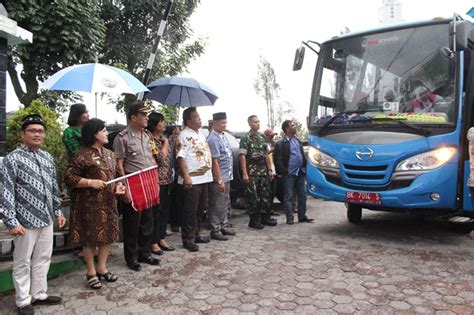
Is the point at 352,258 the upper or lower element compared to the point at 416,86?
lower

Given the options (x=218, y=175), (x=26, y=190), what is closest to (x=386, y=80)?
(x=218, y=175)

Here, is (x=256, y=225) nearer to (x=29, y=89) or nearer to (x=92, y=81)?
(x=92, y=81)

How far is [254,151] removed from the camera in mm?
6047

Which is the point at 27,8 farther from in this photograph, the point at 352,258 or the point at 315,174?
the point at 352,258

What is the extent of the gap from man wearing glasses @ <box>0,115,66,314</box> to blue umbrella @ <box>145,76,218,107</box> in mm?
2730

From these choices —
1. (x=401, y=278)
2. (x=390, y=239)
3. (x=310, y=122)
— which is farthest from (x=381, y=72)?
(x=401, y=278)

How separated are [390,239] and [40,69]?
28.4 ft

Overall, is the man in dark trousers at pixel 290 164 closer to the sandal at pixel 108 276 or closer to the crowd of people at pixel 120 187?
the crowd of people at pixel 120 187

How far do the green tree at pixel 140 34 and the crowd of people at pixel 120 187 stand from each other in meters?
10.1

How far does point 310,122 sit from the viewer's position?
5.93 meters

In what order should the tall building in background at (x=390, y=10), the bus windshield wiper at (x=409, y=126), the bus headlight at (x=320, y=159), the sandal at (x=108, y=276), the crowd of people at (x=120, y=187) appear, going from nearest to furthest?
1. the crowd of people at (x=120, y=187)
2. the sandal at (x=108, y=276)
3. the bus windshield wiper at (x=409, y=126)
4. the bus headlight at (x=320, y=159)
5. the tall building in background at (x=390, y=10)

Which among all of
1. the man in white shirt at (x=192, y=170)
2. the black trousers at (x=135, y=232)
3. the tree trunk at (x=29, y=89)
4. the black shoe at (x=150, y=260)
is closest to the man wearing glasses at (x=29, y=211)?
the black trousers at (x=135, y=232)

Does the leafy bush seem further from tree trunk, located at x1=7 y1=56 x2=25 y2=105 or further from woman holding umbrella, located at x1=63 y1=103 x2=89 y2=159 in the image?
tree trunk, located at x1=7 y1=56 x2=25 y2=105

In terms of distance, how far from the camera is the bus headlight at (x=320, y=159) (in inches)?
A: 213
